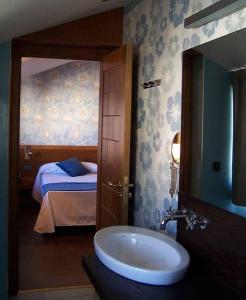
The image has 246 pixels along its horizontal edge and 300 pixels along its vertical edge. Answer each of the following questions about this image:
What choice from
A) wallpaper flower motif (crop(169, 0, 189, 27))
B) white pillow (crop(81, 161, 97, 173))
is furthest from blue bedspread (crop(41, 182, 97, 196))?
wallpaper flower motif (crop(169, 0, 189, 27))

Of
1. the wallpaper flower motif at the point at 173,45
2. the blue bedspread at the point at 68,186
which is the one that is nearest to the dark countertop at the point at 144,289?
the wallpaper flower motif at the point at 173,45

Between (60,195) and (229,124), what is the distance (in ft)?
11.1

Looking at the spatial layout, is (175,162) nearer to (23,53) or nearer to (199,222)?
(199,222)

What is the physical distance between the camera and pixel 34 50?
3139 millimetres

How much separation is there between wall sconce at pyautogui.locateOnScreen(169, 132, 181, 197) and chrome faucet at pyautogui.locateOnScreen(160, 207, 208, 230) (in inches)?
13.6

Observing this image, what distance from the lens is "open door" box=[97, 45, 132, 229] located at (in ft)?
9.02

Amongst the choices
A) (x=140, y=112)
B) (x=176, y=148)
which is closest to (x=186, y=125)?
(x=176, y=148)

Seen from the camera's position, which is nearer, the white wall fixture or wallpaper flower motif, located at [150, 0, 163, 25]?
the white wall fixture

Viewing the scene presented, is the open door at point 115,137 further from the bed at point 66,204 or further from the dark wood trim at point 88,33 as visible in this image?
the bed at point 66,204

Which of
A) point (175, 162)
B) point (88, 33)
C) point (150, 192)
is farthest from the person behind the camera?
point (88, 33)

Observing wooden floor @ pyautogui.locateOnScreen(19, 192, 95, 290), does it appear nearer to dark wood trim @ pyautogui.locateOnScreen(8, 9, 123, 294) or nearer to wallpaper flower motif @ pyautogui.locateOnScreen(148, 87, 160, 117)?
dark wood trim @ pyautogui.locateOnScreen(8, 9, 123, 294)

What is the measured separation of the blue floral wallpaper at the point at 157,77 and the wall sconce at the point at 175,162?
6 cm

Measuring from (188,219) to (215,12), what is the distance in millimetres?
963

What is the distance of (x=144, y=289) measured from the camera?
143 cm
